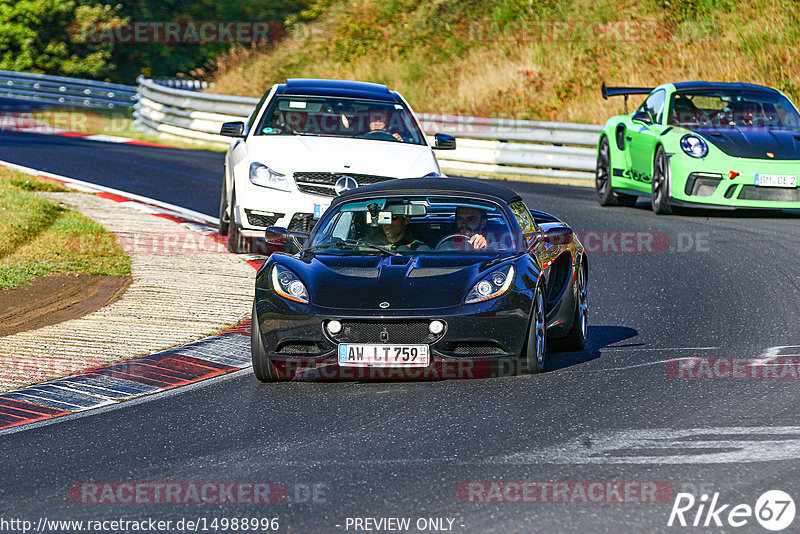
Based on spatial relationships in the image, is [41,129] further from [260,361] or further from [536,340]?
[536,340]

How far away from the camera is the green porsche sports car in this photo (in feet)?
51.2

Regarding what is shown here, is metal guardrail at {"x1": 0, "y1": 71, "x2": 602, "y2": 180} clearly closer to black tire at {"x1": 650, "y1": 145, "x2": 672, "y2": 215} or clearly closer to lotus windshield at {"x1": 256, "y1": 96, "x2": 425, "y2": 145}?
black tire at {"x1": 650, "y1": 145, "x2": 672, "y2": 215}

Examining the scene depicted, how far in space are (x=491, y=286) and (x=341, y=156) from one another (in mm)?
5256

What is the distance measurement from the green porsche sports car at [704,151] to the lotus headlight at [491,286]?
27.2ft

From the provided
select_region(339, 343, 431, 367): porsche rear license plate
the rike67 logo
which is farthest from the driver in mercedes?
the rike67 logo

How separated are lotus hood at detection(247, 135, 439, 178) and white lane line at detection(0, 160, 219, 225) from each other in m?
3.00

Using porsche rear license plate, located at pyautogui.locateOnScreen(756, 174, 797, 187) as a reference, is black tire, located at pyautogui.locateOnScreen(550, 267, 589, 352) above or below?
below

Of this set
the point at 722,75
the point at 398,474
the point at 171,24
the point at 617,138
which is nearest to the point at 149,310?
the point at 398,474

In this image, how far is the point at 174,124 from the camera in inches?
1137

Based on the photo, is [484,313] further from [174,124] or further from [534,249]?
[174,124]

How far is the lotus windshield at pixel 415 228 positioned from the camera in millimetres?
8594

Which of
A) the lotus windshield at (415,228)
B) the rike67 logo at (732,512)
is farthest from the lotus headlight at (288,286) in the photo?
the rike67 logo at (732,512)

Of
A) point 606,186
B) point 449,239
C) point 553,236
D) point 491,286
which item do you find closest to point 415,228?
point 449,239

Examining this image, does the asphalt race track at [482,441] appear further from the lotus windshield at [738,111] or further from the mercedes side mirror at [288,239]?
the lotus windshield at [738,111]
